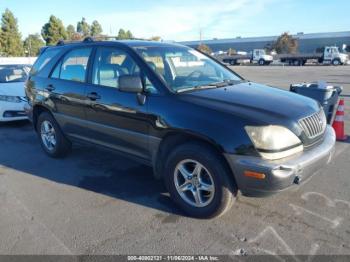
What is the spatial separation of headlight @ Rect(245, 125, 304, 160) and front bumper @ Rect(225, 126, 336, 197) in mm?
64

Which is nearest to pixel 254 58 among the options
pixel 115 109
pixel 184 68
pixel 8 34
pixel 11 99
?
pixel 8 34

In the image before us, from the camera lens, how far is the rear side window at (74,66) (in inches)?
183

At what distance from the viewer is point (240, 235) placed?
10.5 feet

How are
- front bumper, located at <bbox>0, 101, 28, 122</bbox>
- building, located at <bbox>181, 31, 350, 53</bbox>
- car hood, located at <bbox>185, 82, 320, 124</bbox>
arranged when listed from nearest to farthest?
car hood, located at <bbox>185, 82, 320, 124</bbox>, front bumper, located at <bbox>0, 101, 28, 122</bbox>, building, located at <bbox>181, 31, 350, 53</bbox>

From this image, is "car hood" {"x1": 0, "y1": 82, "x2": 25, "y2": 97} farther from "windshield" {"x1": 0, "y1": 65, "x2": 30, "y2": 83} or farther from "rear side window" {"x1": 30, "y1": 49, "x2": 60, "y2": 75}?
"rear side window" {"x1": 30, "y1": 49, "x2": 60, "y2": 75}

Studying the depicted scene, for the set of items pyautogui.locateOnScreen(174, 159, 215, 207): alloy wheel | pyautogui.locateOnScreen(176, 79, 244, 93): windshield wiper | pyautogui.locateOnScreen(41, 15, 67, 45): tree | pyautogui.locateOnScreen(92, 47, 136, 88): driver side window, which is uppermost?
pyautogui.locateOnScreen(41, 15, 67, 45): tree

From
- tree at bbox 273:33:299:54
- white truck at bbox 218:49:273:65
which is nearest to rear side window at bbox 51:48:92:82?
white truck at bbox 218:49:273:65

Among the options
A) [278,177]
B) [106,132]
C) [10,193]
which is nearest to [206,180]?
[278,177]

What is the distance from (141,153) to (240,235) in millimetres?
1489

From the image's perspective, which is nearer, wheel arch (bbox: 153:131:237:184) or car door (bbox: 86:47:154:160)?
wheel arch (bbox: 153:131:237:184)

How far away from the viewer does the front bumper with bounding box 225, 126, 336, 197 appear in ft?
9.79

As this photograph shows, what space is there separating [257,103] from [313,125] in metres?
0.63

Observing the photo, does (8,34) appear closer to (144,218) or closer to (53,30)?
(53,30)

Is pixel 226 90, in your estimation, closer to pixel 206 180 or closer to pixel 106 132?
pixel 206 180
